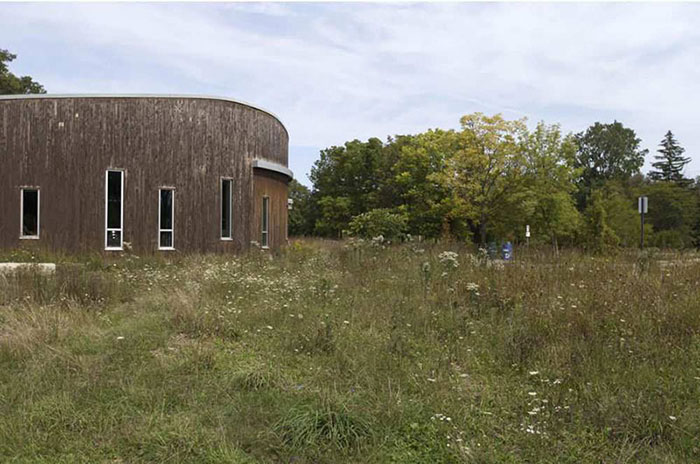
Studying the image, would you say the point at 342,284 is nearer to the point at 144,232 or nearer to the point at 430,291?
the point at 430,291

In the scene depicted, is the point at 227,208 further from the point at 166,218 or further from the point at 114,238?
the point at 114,238

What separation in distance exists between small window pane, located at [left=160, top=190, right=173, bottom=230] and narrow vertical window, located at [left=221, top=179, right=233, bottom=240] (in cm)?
180

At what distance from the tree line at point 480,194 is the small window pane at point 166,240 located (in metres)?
6.12

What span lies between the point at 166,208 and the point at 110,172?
2.21 meters

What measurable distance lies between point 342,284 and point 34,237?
Answer: 13.8 metres

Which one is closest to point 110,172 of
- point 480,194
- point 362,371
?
point 362,371

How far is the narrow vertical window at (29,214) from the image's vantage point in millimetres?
17062

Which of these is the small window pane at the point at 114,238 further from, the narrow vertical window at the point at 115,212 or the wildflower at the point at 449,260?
the wildflower at the point at 449,260

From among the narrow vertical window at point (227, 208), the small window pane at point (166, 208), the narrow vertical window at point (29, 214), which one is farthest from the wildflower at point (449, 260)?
the narrow vertical window at point (29, 214)

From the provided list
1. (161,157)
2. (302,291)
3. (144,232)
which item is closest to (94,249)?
(144,232)

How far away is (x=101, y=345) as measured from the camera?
5316mm

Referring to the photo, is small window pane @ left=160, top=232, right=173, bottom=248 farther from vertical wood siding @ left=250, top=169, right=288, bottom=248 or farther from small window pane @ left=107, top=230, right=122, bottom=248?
vertical wood siding @ left=250, top=169, right=288, bottom=248

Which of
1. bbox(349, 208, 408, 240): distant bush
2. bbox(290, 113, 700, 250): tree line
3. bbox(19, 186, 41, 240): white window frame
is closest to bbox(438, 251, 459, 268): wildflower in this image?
bbox(290, 113, 700, 250): tree line

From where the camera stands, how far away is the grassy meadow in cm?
338
